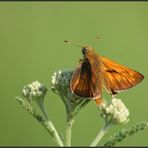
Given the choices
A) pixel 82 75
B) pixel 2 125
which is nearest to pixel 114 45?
pixel 2 125

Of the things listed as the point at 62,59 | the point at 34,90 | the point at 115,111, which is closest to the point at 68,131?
the point at 115,111

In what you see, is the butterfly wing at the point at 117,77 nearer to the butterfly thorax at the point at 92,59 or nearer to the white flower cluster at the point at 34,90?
the butterfly thorax at the point at 92,59

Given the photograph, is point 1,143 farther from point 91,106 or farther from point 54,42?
point 54,42

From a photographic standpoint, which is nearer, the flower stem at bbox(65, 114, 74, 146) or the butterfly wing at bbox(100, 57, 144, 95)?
the flower stem at bbox(65, 114, 74, 146)

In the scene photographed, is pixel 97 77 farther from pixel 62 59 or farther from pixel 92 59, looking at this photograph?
pixel 62 59

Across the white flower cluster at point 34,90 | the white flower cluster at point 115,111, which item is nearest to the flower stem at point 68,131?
the white flower cluster at point 115,111

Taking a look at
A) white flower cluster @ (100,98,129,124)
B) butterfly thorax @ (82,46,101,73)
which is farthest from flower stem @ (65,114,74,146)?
butterfly thorax @ (82,46,101,73)

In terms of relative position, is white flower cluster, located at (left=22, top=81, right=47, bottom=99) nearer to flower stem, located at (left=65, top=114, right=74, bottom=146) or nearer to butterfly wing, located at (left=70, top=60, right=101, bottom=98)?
butterfly wing, located at (left=70, top=60, right=101, bottom=98)
